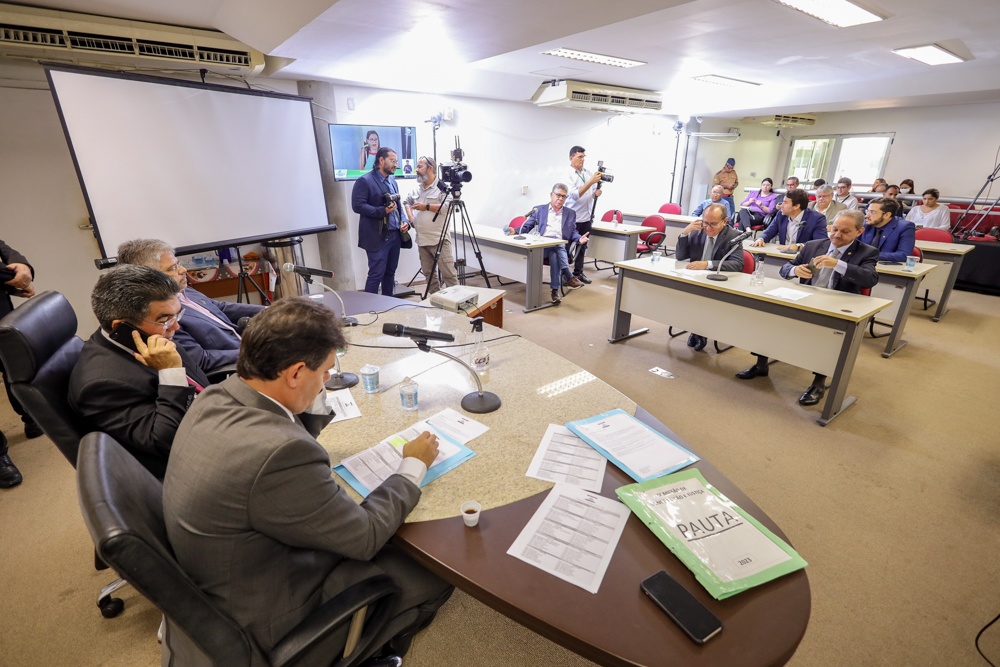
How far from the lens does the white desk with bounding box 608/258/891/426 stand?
2.73m

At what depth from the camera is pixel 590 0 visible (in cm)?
237

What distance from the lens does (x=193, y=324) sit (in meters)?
1.98

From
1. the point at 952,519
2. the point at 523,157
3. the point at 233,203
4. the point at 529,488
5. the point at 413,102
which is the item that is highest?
the point at 413,102

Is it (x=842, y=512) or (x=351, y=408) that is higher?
(x=351, y=408)

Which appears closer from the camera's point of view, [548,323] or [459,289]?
[459,289]

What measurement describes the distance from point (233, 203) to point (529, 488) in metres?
3.88

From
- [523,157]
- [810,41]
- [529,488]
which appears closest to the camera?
[529,488]

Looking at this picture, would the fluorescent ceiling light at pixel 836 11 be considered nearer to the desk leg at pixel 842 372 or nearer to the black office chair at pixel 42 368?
the desk leg at pixel 842 372

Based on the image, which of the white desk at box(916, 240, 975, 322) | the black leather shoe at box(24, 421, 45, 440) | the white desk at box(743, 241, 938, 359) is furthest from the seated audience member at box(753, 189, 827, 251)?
the black leather shoe at box(24, 421, 45, 440)

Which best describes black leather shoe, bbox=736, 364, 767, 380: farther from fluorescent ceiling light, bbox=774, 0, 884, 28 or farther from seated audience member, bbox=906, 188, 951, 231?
seated audience member, bbox=906, 188, 951, 231

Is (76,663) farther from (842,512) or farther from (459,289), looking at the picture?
(842,512)

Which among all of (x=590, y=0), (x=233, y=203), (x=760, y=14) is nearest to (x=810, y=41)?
(x=760, y=14)

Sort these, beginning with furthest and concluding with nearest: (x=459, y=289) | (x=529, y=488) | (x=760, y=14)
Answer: (x=760, y=14)
(x=459, y=289)
(x=529, y=488)

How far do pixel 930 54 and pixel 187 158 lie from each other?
22.2ft
